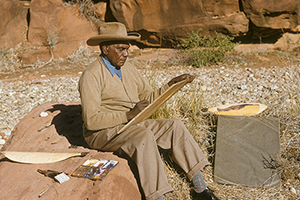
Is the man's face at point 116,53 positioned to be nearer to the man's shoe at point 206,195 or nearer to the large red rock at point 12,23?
the man's shoe at point 206,195

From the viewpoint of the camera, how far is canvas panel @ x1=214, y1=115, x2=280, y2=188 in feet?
11.0

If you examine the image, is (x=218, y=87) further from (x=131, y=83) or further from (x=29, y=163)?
(x=29, y=163)

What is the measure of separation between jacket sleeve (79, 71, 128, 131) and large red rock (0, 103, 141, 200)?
0.33 meters

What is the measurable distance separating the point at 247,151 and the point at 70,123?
222cm

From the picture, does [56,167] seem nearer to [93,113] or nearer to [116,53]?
[93,113]

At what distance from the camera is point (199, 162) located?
2883 millimetres

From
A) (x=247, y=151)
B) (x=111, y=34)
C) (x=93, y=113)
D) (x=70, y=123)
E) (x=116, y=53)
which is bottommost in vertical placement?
(x=247, y=151)

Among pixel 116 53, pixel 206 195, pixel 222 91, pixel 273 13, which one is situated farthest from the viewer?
pixel 273 13

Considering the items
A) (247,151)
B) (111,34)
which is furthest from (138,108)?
(247,151)

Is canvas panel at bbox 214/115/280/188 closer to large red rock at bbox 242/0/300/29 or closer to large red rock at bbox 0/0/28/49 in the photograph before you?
large red rock at bbox 242/0/300/29

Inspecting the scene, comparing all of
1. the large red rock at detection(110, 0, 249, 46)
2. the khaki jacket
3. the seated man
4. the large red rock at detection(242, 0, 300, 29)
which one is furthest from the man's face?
the large red rock at detection(242, 0, 300, 29)

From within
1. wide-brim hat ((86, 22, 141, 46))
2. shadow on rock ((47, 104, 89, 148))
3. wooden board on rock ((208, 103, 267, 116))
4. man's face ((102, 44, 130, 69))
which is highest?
wide-brim hat ((86, 22, 141, 46))

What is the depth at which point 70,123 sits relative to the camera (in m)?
3.82

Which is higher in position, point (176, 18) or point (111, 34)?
point (111, 34)
